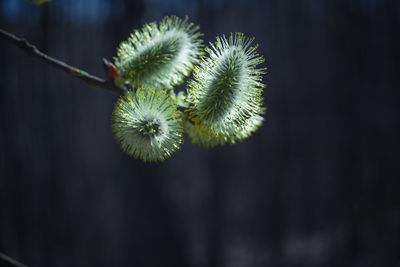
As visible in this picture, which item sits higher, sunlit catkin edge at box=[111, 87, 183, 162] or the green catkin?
the green catkin

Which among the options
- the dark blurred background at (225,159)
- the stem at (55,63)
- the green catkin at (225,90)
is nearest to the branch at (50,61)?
the stem at (55,63)

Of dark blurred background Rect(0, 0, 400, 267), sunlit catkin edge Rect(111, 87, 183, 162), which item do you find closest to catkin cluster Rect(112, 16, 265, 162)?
sunlit catkin edge Rect(111, 87, 183, 162)

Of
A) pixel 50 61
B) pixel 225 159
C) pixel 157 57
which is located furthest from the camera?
pixel 225 159

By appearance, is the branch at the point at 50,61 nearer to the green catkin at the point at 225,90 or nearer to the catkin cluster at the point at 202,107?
the catkin cluster at the point at 202,107

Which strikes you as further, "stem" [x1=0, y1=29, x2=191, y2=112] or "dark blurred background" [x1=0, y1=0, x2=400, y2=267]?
"dark blurred background" [x1=0, y1=0, x2=400, y2=267]

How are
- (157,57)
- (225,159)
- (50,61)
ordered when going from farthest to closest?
(225,159) < (157,57) < (50,61)

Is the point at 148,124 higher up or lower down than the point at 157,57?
lower down

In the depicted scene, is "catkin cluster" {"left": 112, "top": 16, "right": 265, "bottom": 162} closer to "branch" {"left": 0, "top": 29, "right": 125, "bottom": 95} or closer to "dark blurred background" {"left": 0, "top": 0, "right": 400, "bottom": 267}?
"branch" {"left": 0, "top": 29, "right": 125, "bottom": 95}

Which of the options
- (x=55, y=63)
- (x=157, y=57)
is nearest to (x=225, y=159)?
(x=157, y=57)

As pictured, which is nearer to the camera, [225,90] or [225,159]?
[225,90]

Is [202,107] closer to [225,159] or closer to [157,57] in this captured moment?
[157,57]
